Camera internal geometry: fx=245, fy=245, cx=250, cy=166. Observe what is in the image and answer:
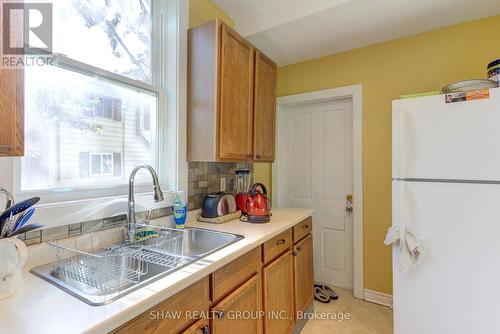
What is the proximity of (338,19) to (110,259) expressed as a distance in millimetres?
2263

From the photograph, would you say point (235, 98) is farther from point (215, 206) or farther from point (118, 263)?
point (118, 263)

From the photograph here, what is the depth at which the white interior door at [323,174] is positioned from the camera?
2559 millimetres

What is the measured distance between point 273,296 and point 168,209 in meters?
0.86

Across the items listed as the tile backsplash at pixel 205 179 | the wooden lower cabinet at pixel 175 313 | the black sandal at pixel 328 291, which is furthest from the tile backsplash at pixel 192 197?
the black sandal at pixel 328 291

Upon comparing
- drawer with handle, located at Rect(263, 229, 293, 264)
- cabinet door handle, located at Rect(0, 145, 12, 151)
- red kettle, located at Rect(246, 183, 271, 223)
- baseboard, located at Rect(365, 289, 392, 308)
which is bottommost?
baseboard, located at Rect(365, 289, 392, 308)

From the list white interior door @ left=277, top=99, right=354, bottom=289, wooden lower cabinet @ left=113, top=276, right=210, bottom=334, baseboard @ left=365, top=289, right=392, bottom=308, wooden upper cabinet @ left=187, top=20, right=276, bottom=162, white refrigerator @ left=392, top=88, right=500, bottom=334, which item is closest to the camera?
wooden lower cabinet @ left=113, top=276, right=210, bottom=334

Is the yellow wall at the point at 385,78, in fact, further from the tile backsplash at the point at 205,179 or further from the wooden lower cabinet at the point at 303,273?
the tile backsplash at the point at 205,179

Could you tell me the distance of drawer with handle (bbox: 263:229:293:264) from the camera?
1459mm

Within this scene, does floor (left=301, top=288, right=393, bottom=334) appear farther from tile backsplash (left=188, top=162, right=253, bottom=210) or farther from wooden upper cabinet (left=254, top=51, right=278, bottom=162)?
wooden upper cabinet (left=254, top=51, right=278, bottom=162)

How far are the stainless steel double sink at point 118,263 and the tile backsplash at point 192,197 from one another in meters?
0.05

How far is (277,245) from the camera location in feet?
5.15

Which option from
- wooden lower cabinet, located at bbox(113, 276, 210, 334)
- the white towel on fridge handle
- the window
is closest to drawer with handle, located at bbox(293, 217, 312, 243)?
the white towel on fridge handle

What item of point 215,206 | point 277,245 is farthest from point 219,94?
point 277,245

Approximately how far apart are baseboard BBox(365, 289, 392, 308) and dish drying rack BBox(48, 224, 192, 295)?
1.94 meters
